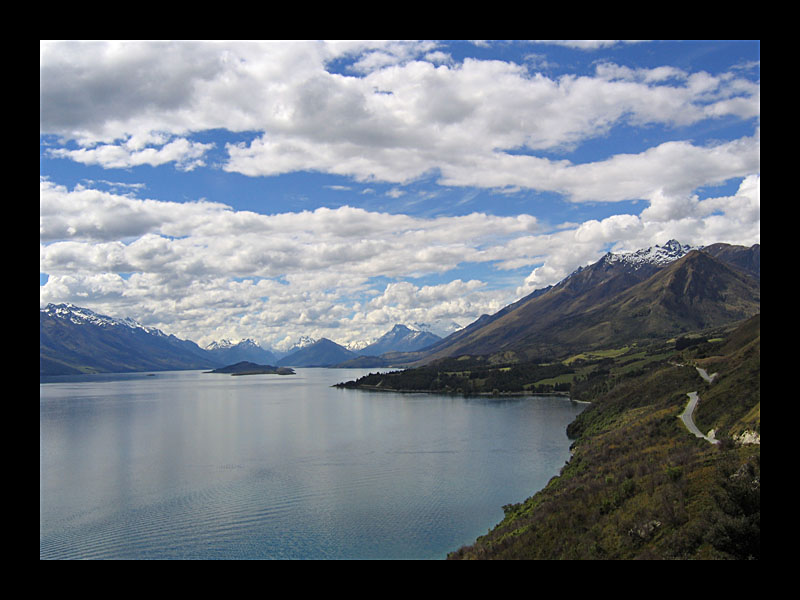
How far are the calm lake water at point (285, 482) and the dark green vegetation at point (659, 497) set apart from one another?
19.1 ft

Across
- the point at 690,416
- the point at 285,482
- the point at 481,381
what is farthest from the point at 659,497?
the point at 481,381

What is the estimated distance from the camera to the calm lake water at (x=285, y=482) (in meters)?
35.8

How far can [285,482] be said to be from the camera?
51.2 m

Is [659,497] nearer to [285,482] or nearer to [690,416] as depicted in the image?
[690,416]

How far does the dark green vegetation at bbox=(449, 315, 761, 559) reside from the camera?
17888 millimetres

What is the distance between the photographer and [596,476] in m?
36.7

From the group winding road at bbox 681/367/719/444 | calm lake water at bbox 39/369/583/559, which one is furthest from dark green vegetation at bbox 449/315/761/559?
calm lake water at bbox 39/369/583/559

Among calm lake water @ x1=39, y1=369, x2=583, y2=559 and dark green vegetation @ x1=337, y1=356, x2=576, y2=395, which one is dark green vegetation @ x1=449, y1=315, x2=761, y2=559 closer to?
calm lake water @ x1=39, y1=369, x2=583, y2=559

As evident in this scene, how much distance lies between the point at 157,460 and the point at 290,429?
88.6ft

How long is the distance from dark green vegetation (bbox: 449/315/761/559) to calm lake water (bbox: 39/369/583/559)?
5.84 metres

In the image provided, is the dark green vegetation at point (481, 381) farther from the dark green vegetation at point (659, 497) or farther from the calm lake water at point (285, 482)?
the dark green vegetation at point (659, 497)
